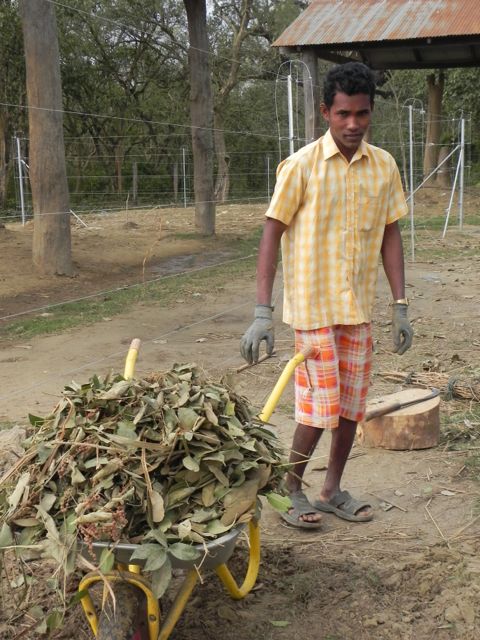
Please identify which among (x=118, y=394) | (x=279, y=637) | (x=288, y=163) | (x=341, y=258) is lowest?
(x=279, y=637)

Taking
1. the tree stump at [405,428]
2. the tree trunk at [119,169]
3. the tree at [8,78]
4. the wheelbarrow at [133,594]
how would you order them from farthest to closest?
the tree trunk at [119,169], the tree at [8,78], the tree stump at [405,428], the wheelbarrow at [133,594]

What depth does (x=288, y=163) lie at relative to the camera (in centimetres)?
326

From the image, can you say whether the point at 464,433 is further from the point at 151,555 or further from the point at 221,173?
the point at 221,173

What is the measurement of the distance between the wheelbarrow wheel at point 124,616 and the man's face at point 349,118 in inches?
75.0

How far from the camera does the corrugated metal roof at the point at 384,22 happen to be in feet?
35.2

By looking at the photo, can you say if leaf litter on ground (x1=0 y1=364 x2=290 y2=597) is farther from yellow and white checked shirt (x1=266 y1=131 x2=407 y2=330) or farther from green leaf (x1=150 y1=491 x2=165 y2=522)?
yellow and white checked shirt (x1=266 y1=131 x2=407 y2=330)

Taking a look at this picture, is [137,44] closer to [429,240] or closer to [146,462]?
[429,240]

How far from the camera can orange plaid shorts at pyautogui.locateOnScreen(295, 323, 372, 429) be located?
11.0 ft

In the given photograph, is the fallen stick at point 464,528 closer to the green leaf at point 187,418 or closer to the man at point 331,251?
the man at point 331,251

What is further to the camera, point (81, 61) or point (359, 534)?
point (81, 61)

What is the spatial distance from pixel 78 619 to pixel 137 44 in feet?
87.0

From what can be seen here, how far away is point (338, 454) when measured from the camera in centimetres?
368

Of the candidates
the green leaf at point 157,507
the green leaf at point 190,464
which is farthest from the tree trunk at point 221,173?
the green leaf at point 157,507

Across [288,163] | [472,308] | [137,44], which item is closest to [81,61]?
[137,44]
